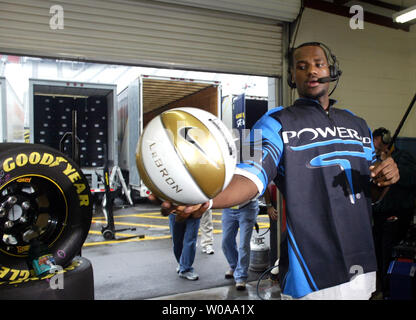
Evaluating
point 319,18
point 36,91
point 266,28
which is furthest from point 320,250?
point 36,91

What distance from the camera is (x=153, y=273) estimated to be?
445 cm

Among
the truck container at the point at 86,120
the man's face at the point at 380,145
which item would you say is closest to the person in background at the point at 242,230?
the man's face at the point at 380,145

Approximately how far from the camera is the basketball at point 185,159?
1087 millimetres

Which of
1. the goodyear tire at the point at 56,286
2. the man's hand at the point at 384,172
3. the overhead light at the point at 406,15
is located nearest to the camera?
the man's hand at the point at 384,172

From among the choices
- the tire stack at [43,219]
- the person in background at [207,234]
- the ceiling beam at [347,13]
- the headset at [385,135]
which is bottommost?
the person in background at [207,234]

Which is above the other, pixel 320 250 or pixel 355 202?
pixel 355 202

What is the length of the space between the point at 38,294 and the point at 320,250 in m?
1.59

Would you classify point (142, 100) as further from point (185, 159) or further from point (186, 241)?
point (185, 159)

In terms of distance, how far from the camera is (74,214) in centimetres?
237

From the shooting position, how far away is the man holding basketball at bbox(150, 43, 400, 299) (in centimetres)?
155

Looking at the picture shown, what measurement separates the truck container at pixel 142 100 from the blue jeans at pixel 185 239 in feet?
11.1

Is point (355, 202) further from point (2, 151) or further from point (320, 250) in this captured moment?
point (2, 151)

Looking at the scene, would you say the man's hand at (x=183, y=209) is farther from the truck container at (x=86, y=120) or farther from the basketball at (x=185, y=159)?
the truck container at (x=86, y=120)
